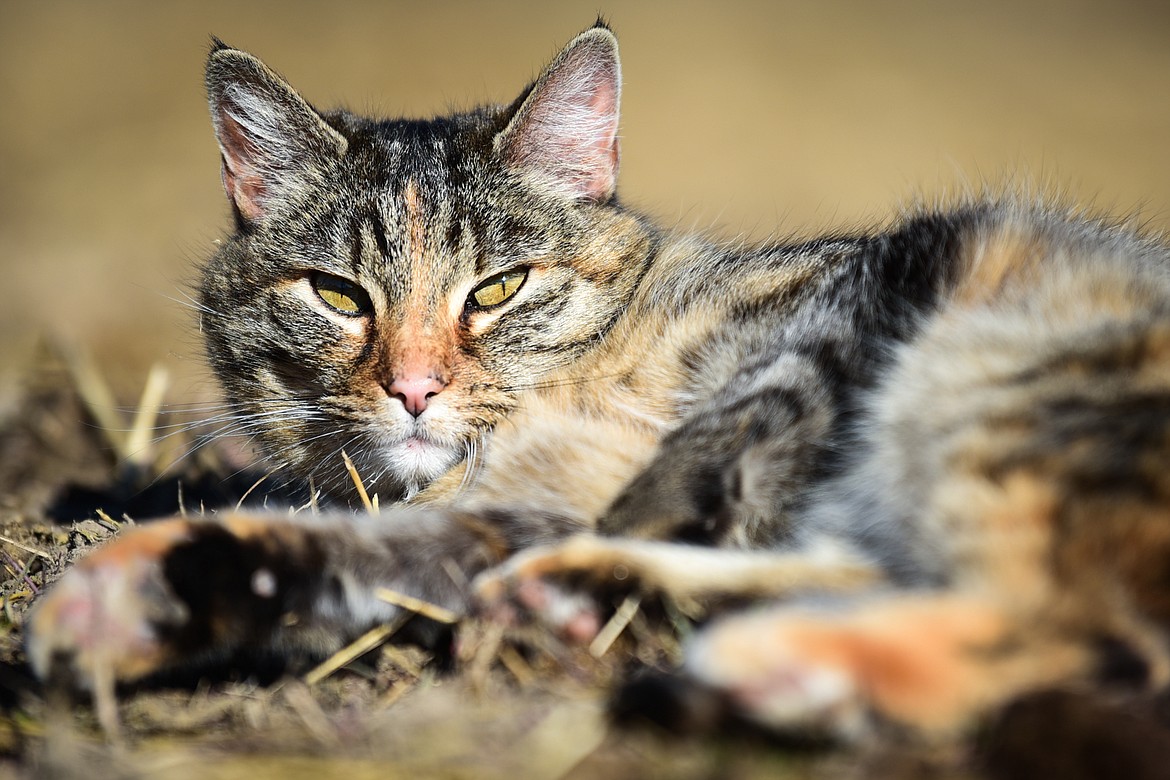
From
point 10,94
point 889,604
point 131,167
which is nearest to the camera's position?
point 889,604

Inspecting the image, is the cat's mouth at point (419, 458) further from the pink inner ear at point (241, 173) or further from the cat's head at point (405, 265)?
the pink inner ear at point (241, 173)

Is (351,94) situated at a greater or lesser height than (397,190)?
greater

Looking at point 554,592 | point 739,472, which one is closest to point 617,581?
point 554,592

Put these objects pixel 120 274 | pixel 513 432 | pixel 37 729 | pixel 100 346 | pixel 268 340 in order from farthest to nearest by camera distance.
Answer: pixel 120 274, pixel 100 346, pixel 268 340, pixel 513 432, pixel 37 729

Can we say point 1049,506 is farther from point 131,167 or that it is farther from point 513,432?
point 131,167

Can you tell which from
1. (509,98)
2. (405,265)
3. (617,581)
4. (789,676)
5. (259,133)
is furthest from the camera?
(509,98)

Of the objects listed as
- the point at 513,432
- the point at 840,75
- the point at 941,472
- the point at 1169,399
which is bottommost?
the point at 513,432

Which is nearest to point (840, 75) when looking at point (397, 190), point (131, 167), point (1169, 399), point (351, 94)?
point (351, 94)

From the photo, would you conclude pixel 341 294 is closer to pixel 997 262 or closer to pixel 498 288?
pixel 498 288
